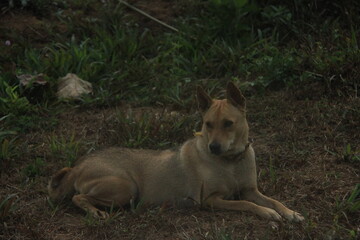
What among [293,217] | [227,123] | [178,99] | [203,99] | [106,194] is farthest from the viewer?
[178,99]

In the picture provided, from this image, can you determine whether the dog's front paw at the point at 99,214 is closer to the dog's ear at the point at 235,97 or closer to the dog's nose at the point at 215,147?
the dog's nose at the point at 215,147

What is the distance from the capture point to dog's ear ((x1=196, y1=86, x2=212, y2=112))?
627cm

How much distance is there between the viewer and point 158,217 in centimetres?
584

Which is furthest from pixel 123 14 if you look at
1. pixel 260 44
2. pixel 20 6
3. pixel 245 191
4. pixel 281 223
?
pixel 281 223

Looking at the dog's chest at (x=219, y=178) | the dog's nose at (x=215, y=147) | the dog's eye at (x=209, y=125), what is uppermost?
the dog's eye at (x=209, y=125)

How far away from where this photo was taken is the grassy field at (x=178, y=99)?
5.87m

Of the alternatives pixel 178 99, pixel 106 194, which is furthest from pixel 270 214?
pixel 178 99

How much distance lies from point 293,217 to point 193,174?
3.32 feet

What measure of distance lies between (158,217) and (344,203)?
5.31ft

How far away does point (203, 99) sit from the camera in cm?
630

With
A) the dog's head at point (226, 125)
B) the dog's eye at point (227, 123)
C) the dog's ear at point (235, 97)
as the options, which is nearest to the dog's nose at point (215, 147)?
the dog's head at point (226, 125)

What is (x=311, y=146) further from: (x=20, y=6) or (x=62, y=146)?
(x=20, y=6)

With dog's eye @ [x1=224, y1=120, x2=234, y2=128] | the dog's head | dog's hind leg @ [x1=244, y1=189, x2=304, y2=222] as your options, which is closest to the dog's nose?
the dog's head

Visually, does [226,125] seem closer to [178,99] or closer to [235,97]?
[235,97]
